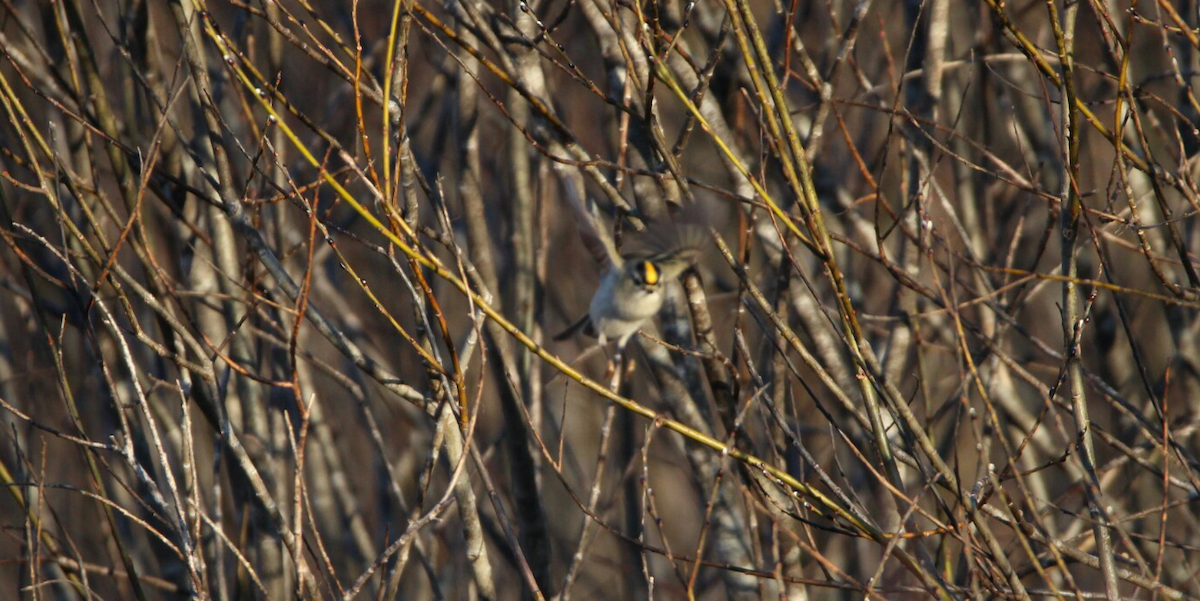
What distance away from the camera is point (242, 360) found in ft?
13.1

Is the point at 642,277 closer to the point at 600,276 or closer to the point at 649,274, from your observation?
the point at 649,274

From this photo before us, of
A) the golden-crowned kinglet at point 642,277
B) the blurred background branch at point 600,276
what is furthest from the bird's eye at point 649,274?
the blurred background branch at point 600,276

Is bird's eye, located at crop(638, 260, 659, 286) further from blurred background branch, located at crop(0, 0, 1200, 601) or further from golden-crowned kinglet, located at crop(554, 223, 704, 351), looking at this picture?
blurred background branch, located at crop(0, 0, 1200, 601)

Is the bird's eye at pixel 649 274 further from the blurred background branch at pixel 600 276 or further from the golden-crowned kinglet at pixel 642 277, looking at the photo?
the blurred background branch at pixel 600 276

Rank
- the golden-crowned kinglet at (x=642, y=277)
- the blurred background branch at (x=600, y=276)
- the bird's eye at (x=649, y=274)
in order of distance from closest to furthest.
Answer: the blurred background branch at (x=600, y=276)
the golden-crowned kinglet at (x=642, y=277)
the bird's eye at (x=649, y=274)

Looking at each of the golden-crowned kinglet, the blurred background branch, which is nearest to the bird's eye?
the golden-crowned kinglet

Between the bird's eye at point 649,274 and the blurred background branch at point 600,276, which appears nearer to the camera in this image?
the blurred background branch at point 600,276

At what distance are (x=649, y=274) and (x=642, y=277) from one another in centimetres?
3

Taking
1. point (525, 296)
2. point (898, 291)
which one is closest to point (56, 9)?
point (525, 296)

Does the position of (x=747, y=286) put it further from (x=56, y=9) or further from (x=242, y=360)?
(x=56, y=9)

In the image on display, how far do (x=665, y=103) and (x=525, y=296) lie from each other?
3.17 m

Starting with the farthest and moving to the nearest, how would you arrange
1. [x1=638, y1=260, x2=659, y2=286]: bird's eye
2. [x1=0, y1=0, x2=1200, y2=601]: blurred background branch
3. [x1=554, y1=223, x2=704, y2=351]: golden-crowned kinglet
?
[x1=638, y1=260, x2=659, y2=286]: bird's eye → [x1=554, y1=223, x2=704, y2=351]: golden-crowned kinglet → [x1=0, y1=0, x2=1200, y2=601]: blurred background branch

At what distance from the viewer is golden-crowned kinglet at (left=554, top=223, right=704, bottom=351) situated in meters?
3.15

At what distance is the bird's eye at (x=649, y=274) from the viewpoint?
3.36 metres
